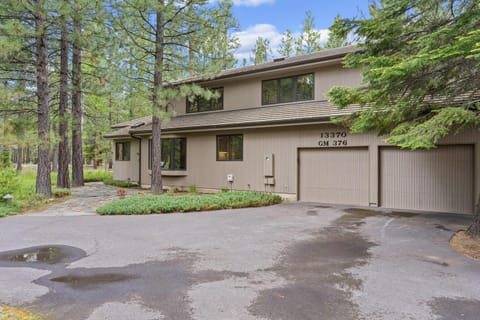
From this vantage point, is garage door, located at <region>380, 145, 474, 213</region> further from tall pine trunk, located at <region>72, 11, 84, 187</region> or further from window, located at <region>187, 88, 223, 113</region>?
tall pine trunk, located at <region>72, 11, 84, 187</region>

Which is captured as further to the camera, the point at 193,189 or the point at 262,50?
the point at 262,50

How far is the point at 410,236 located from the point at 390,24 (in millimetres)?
4544

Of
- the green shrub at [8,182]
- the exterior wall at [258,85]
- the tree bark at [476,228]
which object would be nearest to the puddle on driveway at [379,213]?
the tree bark at [476,228]

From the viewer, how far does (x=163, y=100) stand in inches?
516

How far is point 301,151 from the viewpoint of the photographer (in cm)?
1272

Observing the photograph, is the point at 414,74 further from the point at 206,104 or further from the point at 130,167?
the point at 130,167

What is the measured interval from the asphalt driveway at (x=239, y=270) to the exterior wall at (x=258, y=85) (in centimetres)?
581

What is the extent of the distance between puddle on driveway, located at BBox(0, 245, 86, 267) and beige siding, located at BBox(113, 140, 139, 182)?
1333cm

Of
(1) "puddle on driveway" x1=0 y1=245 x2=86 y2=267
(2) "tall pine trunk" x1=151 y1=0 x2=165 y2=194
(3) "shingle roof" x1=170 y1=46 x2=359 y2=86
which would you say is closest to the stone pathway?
(2) "tall pine trunk" x1=151 y1=0 x2=165 y2=194

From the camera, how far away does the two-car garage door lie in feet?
31.9

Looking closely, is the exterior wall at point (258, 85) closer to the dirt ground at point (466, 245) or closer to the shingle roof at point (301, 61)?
the shingle roof at point (301, 61)

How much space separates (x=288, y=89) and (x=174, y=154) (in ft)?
21.0

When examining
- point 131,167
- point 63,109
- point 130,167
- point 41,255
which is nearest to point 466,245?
point 41,255

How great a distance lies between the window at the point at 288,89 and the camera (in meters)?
13.2
